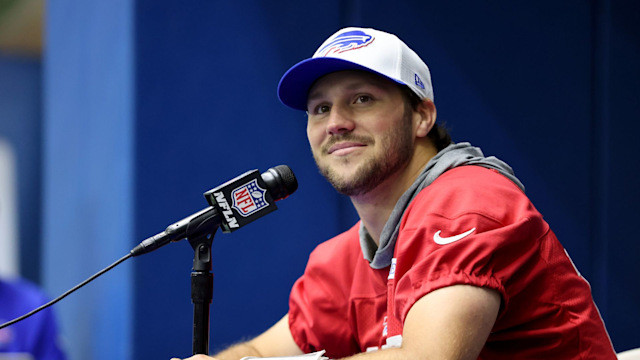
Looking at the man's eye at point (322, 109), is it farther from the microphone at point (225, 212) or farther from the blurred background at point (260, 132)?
the blurred background at point (260, 132)

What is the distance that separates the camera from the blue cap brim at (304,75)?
1294mm

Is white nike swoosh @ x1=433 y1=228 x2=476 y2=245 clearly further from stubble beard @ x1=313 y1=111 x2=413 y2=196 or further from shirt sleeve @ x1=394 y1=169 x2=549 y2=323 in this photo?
stubble beard @ x1=313 y1=111 x2=413 y2=196

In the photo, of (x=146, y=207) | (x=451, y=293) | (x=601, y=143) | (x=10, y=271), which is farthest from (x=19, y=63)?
(x=451, y=293)

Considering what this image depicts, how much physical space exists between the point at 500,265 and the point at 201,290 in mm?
449

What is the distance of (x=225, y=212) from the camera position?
3.37ft

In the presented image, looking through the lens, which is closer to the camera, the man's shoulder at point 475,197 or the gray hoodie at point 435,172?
the man's shoulder at point 475,197

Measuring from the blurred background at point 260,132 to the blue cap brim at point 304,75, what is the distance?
64 cm

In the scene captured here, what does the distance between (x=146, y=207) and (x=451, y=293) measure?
48.9 inches

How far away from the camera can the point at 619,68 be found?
261cm

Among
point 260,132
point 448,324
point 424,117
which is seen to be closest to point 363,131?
point 424,117

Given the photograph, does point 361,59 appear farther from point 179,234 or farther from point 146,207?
point 146,207

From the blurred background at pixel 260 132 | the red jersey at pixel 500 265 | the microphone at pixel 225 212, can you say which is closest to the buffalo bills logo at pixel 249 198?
the microphone at pixel 225 212

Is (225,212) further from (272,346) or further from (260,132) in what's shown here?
(260,132)

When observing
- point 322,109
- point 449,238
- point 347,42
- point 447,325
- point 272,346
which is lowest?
point 272,346
